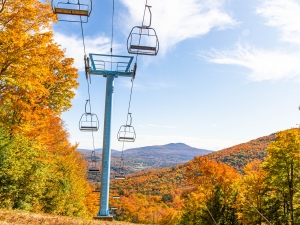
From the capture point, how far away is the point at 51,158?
2322 cm

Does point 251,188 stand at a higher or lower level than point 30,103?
lower

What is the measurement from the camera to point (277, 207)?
26.3m

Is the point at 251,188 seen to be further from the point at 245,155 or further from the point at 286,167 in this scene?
the point at 245,155

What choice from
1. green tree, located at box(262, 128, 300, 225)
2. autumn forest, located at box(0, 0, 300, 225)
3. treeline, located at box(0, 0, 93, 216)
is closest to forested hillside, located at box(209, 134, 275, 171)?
autumn forest, located at box(0, 0, 300, 225)

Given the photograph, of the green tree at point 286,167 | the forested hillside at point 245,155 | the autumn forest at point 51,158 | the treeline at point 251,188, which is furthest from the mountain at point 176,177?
the green tree at point 286,167

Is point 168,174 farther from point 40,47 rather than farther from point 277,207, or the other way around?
point 40,47

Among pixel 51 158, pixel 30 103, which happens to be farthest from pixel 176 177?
pixel 30 103

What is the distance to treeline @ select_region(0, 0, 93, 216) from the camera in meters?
12.3

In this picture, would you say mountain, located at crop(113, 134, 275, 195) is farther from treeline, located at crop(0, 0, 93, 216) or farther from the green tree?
treeline, located at crop(0, 0, 93, 216)

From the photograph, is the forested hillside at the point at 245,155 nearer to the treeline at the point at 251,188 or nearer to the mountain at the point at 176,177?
the mountain at the point at 176,177

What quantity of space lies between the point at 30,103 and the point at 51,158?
25.8 feet

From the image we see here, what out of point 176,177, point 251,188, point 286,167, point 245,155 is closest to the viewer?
point 286,167

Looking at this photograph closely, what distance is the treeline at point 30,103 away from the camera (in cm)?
1230

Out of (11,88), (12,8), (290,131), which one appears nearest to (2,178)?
(11,88)
